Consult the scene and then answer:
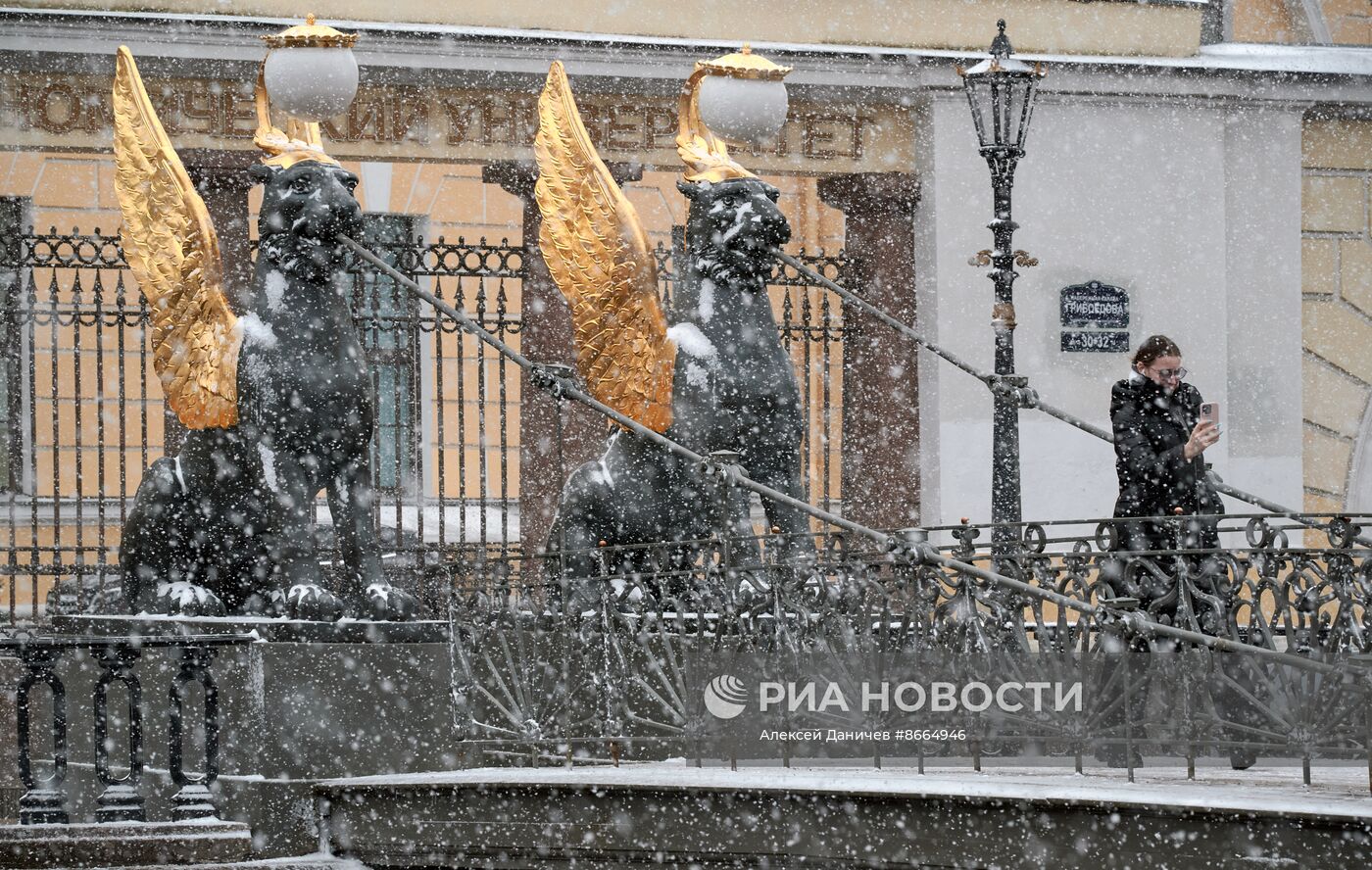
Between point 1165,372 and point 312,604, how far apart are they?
3.47 metres

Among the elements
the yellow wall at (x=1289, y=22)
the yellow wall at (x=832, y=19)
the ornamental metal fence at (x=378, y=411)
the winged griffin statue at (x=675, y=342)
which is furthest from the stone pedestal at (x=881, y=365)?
the winged griffin statue at (x=675, y=342)

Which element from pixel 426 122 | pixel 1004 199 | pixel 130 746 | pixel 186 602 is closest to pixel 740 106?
pixel 1004 199

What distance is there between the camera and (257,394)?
9.91 metres

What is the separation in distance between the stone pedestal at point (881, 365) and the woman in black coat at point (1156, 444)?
539cm

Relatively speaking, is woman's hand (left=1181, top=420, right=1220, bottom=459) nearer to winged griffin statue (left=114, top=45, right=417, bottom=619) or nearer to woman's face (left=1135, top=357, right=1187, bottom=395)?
woman's face (left=1135, top=357, right=1187, bottom=395)

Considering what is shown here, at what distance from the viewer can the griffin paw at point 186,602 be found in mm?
9922

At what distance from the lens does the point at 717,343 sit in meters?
10.4

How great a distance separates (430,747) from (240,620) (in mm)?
945

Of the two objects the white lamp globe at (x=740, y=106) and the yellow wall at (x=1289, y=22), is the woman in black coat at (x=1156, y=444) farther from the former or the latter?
the yellow wall at (x=1289, y=22)

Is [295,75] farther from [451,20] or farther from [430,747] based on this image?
[451,20]

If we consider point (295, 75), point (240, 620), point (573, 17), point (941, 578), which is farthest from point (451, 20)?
point (941, 578)

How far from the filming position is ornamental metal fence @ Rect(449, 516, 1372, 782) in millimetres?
8062

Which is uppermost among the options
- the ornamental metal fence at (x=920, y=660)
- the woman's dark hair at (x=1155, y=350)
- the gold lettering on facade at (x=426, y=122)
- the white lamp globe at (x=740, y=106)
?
the gold lettering on facade at (x=426, y=122)

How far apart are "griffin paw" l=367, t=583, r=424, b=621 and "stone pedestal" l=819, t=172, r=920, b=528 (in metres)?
5.37
